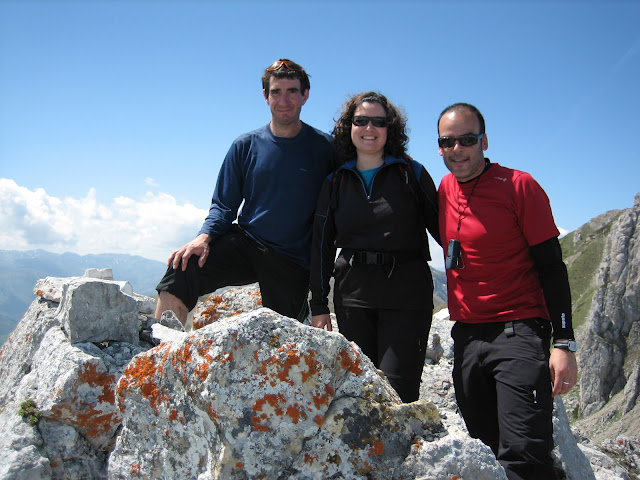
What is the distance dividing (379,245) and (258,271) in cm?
225

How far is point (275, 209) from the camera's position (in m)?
7.27

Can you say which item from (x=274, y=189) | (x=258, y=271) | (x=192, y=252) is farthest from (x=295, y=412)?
(x=274, y=189)

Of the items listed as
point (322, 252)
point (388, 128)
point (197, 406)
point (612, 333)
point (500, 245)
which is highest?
point (388, 128)

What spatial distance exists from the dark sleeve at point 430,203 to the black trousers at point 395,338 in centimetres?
123

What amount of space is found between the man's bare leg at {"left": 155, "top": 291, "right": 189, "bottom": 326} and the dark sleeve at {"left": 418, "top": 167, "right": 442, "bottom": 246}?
384 centimetres

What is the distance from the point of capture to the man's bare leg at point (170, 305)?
6.51m

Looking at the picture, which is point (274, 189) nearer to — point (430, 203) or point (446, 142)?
point (430, 203)

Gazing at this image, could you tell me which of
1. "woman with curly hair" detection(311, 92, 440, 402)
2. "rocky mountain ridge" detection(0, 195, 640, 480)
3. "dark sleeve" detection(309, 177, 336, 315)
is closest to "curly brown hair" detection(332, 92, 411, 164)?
"woman with curly hair" detection(311, 92, 440, 402)

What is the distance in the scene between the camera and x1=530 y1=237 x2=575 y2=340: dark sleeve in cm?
505

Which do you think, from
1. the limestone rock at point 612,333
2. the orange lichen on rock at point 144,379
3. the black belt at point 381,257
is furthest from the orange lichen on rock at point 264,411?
the limestone rock at point 612,333

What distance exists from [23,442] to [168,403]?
7.39 feet

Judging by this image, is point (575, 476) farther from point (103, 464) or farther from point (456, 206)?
point (103, 464)

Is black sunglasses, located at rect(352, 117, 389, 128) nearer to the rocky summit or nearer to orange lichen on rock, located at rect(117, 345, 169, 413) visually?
the rocky summit

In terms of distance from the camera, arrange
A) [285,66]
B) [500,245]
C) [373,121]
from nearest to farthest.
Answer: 1. [500,245]
2. [373,121]
3. [285,66]
